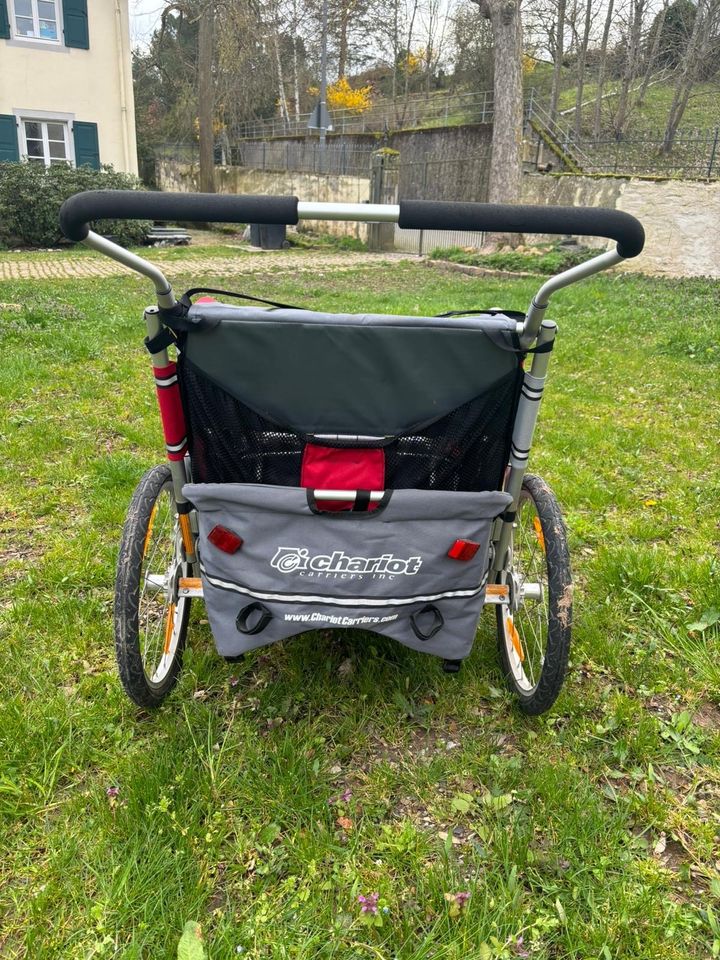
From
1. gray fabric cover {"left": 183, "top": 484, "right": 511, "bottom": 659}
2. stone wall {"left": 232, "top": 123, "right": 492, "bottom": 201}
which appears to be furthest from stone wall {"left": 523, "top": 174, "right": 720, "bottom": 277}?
gray fabric cover {"left": 183, "top": 484, "right": 511, "bottom": 659}

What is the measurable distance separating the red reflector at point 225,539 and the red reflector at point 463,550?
0.56 metres

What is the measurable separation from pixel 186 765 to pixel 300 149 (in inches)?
1155

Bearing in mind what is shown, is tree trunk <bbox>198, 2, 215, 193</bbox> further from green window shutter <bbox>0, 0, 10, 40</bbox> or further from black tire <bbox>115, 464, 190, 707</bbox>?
black tire <bbox>115, 464, 190, 707</bbox>

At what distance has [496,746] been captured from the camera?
2.18 meters

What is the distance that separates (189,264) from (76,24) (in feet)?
28.5

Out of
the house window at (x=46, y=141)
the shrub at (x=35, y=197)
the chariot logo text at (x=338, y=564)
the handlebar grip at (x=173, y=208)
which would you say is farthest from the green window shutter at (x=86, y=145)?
the chariot logo text at (x=338, y=564)

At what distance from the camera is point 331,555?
1.91 metres

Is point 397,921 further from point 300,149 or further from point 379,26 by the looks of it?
point 379,26

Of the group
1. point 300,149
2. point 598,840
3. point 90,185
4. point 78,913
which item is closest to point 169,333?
point 78,913

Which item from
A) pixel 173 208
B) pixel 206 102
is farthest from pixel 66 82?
pixel 173 208

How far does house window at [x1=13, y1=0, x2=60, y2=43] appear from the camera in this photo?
17.6m

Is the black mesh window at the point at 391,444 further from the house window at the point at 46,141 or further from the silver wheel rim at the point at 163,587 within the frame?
the house window at the point at 46,141

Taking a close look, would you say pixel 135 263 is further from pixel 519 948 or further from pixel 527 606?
pixel 519 948

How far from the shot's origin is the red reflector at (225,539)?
6.30 ft
